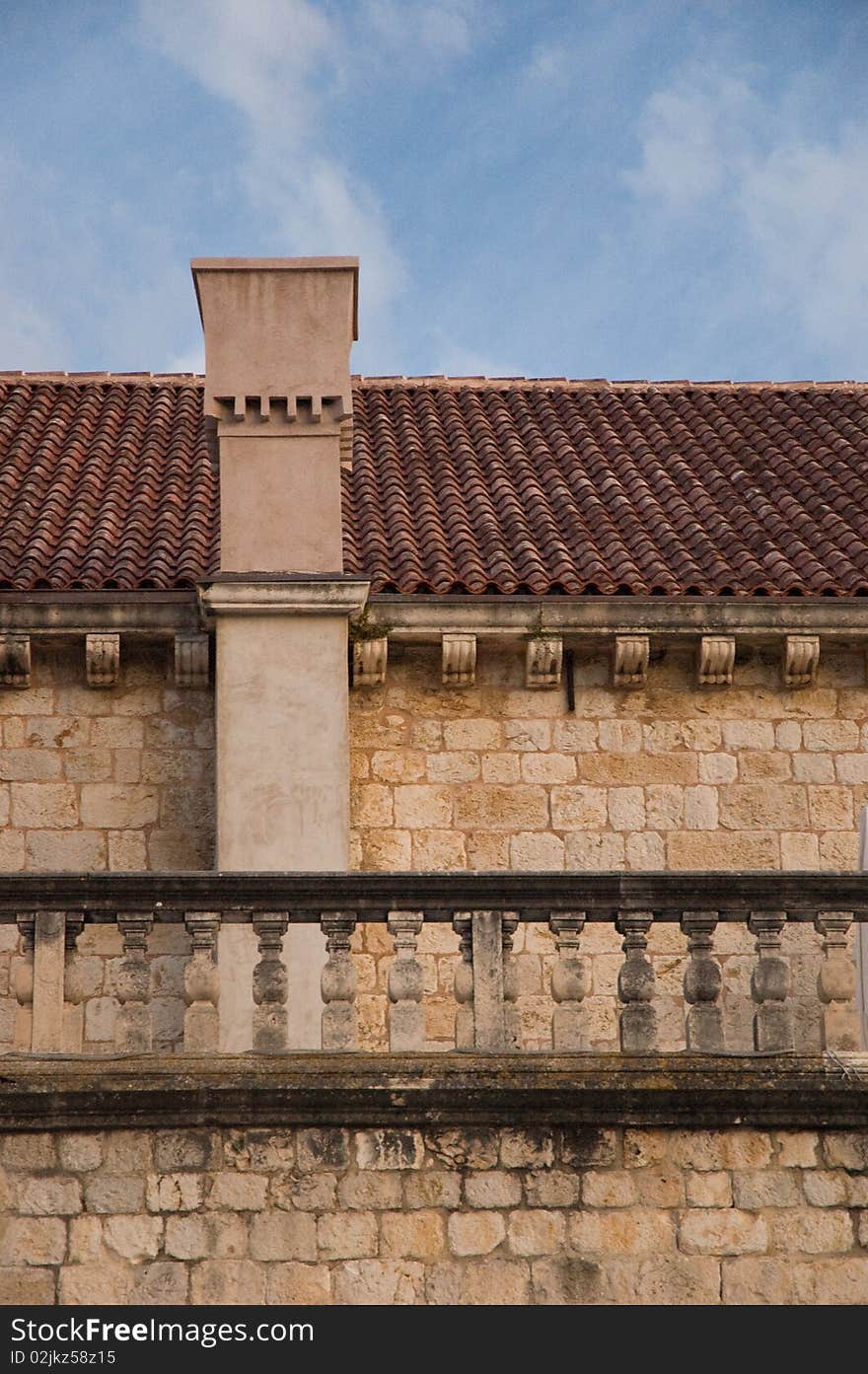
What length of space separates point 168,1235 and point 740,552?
5890mm

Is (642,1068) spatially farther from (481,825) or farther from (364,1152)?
(481,825)

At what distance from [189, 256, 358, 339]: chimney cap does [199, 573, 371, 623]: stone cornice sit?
56.7 inches

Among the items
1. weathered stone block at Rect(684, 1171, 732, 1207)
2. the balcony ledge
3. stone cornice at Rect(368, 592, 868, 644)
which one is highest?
stone cornice at Rect(368, 592, 868, 644)

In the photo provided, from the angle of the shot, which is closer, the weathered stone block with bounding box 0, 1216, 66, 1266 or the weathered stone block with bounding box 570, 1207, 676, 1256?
the weathered stone block with bounding box 0, 1216, 66, 1266

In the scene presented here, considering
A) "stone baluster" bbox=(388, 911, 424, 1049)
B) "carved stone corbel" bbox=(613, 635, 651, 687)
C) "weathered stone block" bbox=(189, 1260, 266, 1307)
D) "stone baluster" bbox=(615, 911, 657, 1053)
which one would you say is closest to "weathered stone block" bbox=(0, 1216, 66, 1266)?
"weathered stone block" bbox=(189, 1260, 266, 1307)

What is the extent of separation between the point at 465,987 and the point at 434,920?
11.6 inches

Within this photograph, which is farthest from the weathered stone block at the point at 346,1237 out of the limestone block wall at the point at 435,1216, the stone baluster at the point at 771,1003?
the stone baluster at the point at 771,1003

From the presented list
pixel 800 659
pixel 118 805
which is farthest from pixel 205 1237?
pixel 800 659

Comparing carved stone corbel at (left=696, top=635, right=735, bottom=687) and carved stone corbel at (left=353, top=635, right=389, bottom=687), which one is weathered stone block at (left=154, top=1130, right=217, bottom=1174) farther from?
carved stone corbel at (left=696, top=635, right=735, bottom=687)

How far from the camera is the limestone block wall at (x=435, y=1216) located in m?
7.45

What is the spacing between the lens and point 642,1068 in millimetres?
7637

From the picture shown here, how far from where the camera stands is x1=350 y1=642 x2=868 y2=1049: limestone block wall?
10.6 m

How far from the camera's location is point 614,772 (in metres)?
10.8

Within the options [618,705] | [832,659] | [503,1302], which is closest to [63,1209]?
[503,1302]
